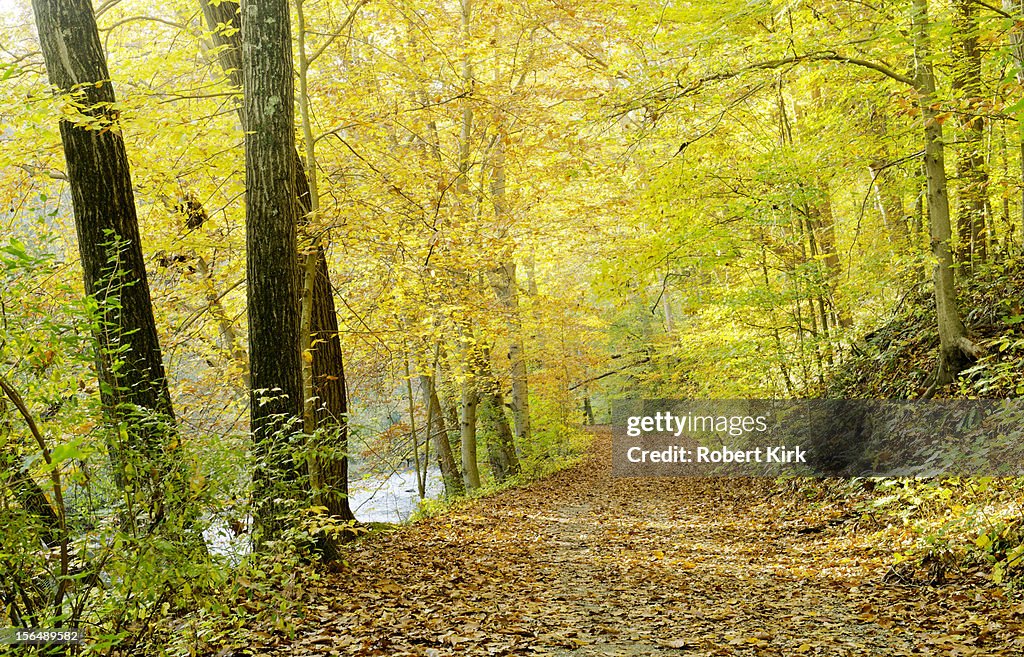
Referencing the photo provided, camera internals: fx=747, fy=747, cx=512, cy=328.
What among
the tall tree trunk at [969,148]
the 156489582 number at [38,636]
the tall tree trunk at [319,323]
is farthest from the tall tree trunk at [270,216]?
the tall tree trunk at [969,148]

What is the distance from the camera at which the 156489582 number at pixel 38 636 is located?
3.20 meters

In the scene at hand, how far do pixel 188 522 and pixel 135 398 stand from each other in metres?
2.25

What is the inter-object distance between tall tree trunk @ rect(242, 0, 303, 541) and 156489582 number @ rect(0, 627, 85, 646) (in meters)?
2.80

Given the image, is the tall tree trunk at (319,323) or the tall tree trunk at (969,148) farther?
the tall tree trunk at (969,148)

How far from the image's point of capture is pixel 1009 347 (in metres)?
7.82

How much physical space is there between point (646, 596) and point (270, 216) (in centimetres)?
446

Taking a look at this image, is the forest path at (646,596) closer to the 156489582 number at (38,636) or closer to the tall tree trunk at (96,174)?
the 156489582 number at (38,636)

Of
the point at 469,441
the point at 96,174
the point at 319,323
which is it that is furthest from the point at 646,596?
the point at 469,441

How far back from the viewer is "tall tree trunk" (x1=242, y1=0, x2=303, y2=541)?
6.16m

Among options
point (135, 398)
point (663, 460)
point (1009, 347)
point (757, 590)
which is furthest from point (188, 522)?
point (663, 460)

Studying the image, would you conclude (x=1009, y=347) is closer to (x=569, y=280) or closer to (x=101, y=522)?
→ (x=101, y=522)

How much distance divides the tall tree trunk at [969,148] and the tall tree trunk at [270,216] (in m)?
6.33

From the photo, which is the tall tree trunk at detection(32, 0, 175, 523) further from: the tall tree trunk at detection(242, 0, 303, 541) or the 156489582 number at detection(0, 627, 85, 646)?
the 156489582 number at detection(0, 627, 85, 646)

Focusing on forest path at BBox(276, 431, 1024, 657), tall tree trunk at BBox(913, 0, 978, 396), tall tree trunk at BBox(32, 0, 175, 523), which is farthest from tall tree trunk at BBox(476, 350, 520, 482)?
tall tree trunk at BBox(32, 0, 175, 523)
